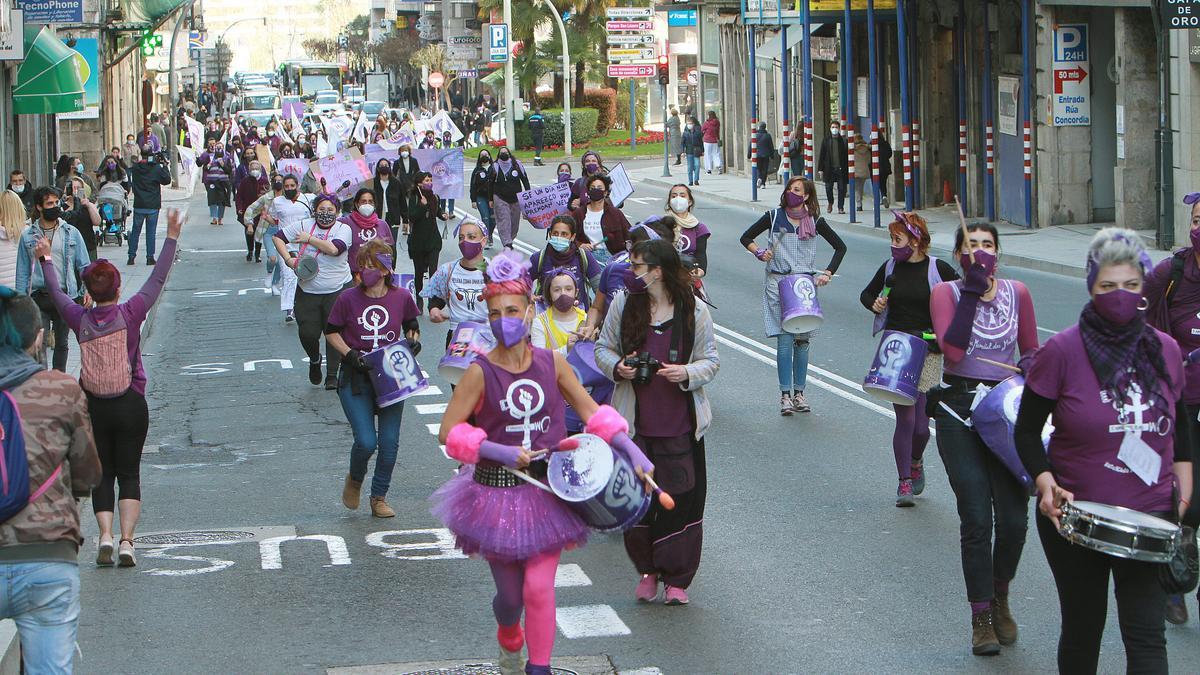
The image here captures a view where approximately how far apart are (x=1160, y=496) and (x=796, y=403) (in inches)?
308

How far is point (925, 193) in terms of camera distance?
3541 centimetres

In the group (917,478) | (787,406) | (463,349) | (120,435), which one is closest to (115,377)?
(120,435)

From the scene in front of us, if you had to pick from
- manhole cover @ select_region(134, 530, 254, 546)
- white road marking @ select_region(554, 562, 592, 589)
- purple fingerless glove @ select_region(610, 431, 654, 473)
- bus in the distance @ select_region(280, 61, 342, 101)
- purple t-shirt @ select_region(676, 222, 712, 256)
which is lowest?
white road marking @ select_region(554, 562, 592, 589)

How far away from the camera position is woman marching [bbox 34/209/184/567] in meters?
8.95

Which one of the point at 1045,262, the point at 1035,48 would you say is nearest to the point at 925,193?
the point at 1035,48

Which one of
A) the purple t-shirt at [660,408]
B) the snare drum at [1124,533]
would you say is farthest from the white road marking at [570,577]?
the snare drum at [1124,533]

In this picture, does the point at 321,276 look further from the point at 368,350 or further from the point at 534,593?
the point at 534,593

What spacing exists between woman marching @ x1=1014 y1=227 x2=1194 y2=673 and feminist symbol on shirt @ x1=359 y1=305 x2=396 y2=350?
5439mm

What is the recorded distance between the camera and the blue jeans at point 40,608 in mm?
5324

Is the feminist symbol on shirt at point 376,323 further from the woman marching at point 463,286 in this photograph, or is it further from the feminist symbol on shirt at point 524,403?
the feminist symbol on shirt at point 524,403

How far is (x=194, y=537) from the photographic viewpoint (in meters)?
9.93

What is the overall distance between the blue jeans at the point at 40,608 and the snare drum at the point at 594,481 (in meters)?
1.76

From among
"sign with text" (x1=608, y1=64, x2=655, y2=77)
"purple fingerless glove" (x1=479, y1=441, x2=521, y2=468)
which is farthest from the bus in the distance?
"purple fingerless glove" (x1=479, y1=441, x2=521, y2=468)

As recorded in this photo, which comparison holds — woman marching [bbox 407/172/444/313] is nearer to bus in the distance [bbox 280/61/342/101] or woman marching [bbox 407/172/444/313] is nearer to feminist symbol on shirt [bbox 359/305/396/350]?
feminist symbol on shirt [bbox 359/305/396/350]
